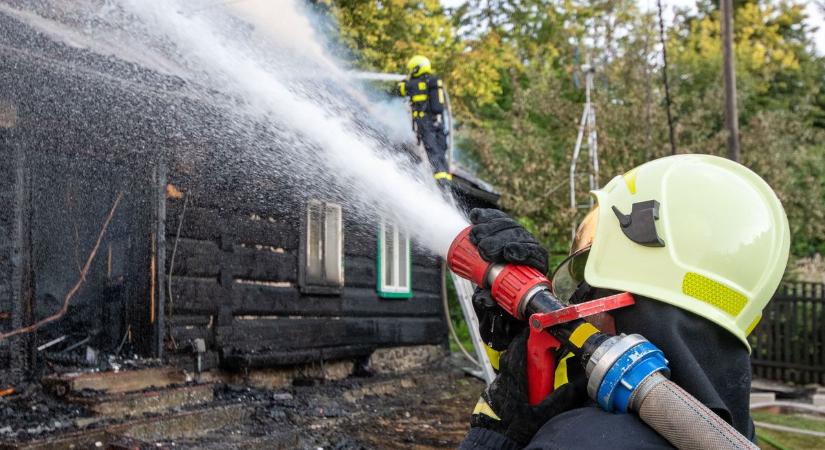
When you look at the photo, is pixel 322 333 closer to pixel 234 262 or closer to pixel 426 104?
pixel 234 262

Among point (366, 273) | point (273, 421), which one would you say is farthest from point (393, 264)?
point (273, 421)

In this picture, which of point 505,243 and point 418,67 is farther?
point 418,67

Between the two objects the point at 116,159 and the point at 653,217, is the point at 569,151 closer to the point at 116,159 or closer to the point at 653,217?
the point at 116,159

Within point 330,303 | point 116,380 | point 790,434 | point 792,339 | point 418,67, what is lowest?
point 790,434

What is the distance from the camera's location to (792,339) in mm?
13680

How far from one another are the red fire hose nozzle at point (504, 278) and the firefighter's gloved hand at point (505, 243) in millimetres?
18

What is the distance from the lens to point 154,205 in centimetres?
732

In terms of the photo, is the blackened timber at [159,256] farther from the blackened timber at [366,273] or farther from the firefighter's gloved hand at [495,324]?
the firefighter's gloved hand at [495,324]

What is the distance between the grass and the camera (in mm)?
7059

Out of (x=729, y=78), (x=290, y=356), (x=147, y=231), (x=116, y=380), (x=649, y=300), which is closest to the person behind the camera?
(x=649, y=300)

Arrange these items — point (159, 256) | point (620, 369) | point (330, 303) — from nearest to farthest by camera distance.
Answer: point (620, 369)
point (159, 256)
point (330, 303)

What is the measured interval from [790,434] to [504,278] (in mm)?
7597

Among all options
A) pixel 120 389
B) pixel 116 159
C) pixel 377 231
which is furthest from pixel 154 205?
pixel 377 231

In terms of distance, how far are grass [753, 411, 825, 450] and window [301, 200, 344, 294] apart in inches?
203
